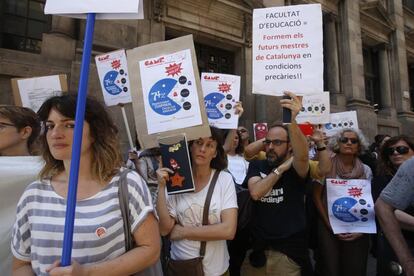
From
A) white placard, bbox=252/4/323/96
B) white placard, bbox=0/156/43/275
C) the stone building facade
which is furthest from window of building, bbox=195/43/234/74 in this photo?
white placard, bbox=0/156/43/275

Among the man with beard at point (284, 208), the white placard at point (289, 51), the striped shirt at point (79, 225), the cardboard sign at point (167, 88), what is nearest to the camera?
the striped shirt at point (79, 225)

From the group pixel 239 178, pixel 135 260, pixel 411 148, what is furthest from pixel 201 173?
pixel 411 148

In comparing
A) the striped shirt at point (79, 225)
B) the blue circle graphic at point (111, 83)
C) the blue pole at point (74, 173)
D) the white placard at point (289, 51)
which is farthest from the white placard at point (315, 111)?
the blue pole at point (74, 173)

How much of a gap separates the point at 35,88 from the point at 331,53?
1149 cm

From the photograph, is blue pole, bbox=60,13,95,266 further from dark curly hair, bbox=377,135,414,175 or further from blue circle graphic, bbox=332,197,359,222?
dark curly hair, bbox=377,135,414,175

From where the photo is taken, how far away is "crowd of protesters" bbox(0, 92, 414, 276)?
1.62 m

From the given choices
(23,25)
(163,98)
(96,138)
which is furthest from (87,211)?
(23,25)

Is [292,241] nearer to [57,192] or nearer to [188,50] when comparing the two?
[188,50]

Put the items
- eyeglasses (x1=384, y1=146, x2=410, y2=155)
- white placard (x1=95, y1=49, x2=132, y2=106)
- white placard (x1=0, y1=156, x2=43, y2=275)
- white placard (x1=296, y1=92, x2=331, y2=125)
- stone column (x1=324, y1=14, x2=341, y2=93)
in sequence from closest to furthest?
1. white placard (x1=0, y1=156, x2=43, y2=275)
2. eyeglasses (x1=384, y1=146, x2=410, y2=155)
3. white placard (x1=296, y1=92, x2=331, y2=125)
4. white placard (x1=95, y1=49, x2=132, y2=106)
5. stone column (x1=324, y1=14, x2=341, y2=93)

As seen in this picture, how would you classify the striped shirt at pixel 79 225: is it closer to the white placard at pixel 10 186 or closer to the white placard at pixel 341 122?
the white placard at pixel 10 186

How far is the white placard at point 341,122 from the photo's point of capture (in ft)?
18.9

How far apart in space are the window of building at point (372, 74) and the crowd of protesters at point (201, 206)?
13.3 metres

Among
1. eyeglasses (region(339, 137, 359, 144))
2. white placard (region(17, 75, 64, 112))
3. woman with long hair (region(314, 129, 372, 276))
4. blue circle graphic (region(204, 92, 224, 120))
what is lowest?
woman with long hair (region(314, 129, 372, 276))

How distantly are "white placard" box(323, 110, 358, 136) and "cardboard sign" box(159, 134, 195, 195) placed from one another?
3.95m
